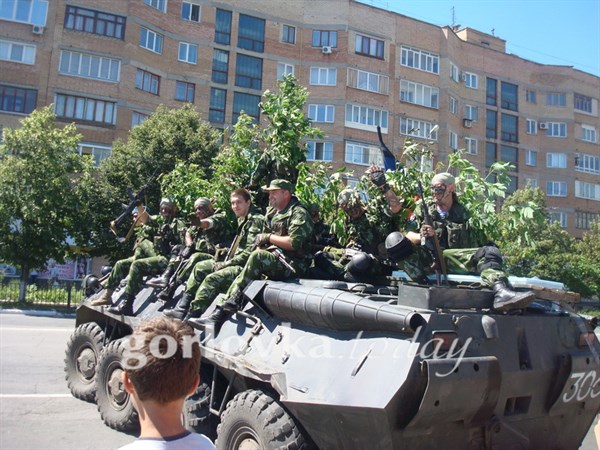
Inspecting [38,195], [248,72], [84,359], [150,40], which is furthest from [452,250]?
[248,72]

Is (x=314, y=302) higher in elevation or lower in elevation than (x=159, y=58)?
lower

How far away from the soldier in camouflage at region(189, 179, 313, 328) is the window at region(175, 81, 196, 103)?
86.3ft

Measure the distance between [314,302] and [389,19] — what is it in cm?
3301

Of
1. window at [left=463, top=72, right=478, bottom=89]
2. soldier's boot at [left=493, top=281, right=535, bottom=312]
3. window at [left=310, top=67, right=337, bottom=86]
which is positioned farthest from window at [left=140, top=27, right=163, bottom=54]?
soldier's boot at [left=493, top=281, right=535, bottom=312]

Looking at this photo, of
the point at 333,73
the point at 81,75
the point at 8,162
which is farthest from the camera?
the point at 333,73

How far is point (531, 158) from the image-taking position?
42.3 meters

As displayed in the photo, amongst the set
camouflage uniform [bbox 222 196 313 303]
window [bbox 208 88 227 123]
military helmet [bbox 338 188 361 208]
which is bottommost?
camouflage uniform [bbox 222 196 313 303]

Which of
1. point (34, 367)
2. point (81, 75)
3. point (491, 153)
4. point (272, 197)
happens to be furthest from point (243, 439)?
point (491, 153)

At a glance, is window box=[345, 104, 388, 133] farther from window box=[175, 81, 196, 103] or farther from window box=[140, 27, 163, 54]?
window box=[140, 27, 163, 54]

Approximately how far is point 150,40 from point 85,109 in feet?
16.9

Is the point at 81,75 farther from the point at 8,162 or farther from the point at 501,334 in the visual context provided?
the point at 501,334

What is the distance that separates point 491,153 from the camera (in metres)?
40.7

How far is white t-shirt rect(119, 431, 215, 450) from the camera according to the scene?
1.89 metres

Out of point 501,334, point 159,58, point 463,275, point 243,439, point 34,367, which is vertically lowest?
point 34,367
